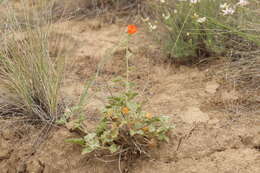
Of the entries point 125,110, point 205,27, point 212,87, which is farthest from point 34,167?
point 205,27

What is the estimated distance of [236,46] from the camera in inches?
94.4

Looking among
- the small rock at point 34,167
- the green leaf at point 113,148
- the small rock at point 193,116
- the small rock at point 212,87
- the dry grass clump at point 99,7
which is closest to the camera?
the green leaf at point 113,148

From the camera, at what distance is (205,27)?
2.47 m

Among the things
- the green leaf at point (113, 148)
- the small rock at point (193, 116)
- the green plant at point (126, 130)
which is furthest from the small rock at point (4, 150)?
the small rock at point (193, 116)

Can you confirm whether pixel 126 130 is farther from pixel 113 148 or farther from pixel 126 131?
pixel 113 148

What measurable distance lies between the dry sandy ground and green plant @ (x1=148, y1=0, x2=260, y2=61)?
15 centimetres

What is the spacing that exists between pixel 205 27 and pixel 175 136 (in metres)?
0.90

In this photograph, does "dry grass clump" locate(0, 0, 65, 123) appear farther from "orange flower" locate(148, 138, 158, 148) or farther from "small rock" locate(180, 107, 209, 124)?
"small rock" locate(180, 107, 209, 124)

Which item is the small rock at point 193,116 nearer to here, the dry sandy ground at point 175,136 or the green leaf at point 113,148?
the dry sandy ground at point 175,136

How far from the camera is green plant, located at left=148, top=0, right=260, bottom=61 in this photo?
2352 mm

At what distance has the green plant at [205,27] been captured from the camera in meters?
2.35

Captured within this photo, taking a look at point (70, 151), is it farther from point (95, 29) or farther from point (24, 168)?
point (95, 29)

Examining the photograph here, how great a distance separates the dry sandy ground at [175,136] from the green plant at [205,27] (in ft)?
0.49

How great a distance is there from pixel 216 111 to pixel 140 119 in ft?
1.71
